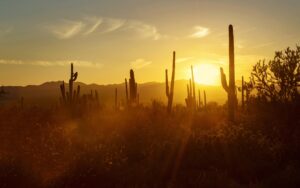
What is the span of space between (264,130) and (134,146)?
5243mm

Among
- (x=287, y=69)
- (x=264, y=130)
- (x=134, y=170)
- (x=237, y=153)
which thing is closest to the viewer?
(x=134, y=170)

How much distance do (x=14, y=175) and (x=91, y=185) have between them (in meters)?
1.74

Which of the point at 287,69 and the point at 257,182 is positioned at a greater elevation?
the point at 287,69

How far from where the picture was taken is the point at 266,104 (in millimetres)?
18906

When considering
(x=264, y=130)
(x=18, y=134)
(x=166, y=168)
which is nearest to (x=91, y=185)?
(x=166, y=168)

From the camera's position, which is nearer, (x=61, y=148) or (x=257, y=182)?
(x=257, y=182)

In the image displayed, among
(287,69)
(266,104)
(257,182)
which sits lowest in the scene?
(257,182)

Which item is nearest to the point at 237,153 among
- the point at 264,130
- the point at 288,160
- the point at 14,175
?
the point at 288,160

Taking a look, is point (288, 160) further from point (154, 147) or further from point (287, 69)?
point (287, 69)

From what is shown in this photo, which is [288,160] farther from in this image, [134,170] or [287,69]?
[287,69]

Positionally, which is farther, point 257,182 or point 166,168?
point 166,168

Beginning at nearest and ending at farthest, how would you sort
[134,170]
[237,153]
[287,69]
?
1. [134,170]
2. [237,153]
3. [287,69]

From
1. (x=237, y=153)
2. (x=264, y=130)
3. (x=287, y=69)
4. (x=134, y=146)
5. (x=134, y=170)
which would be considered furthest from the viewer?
(x=287, y=69)

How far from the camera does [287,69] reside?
20359 millimetres
